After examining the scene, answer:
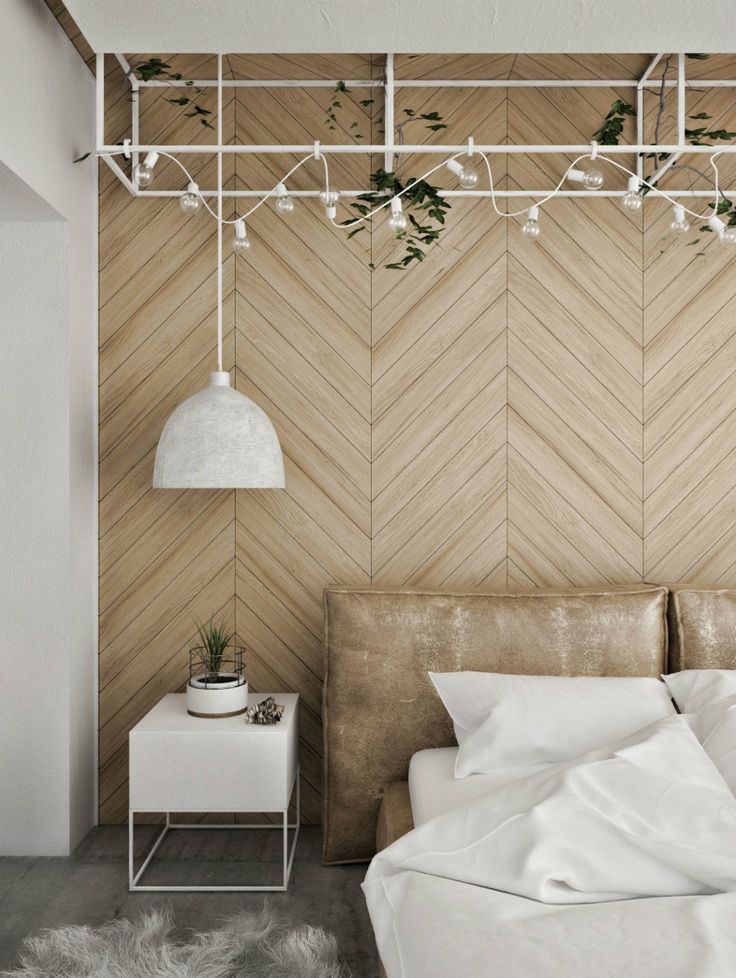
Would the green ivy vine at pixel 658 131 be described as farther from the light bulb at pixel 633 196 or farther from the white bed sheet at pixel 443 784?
the white bed sheet at pixel 443 784

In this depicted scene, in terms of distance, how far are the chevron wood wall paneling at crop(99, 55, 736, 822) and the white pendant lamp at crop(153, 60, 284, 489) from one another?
1.62 ft

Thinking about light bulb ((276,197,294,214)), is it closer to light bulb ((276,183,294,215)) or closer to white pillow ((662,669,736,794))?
light bulb ((276,183,294,215))

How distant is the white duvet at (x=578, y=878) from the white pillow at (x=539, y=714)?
1.10 feet

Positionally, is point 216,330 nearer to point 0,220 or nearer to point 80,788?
point 0,220

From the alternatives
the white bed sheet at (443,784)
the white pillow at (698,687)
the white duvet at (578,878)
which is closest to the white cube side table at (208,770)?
the white bed sheet at (443,784)

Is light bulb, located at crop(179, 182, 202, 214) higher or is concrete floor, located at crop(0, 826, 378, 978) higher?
light bulb, located at crop(179, 182, 202, 214)

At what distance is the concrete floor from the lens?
2.48 m

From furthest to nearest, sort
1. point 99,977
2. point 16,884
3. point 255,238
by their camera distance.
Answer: point 255,238
point 16,884
point 99,977

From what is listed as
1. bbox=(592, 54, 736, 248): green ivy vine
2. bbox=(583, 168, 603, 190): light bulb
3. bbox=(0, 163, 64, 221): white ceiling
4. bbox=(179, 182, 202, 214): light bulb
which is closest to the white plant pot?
bbox=(179, 182, 202, 214): light bulb

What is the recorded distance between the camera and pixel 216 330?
3203 millimetres

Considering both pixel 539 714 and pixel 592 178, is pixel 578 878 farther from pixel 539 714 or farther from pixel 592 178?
pixel 592 178

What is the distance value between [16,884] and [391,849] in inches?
58.4

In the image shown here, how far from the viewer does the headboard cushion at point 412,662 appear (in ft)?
9.34

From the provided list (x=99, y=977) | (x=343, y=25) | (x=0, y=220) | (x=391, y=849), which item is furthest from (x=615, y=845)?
(x=0, y=220)
